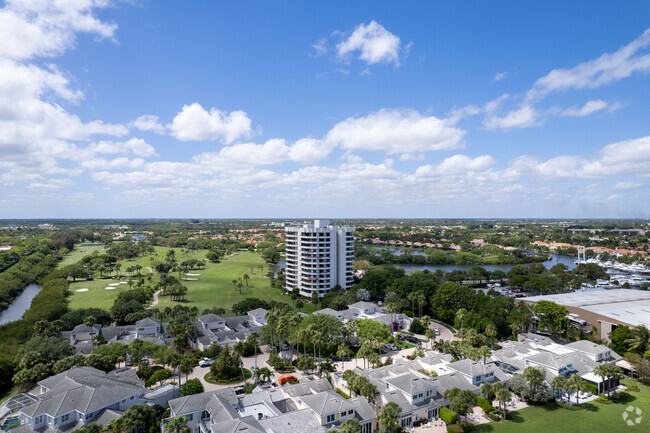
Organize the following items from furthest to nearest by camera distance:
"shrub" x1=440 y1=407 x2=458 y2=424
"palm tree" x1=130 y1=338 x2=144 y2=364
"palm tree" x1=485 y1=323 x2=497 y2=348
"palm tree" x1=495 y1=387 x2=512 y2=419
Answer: "palm tree" x1=485 y1=323 x2=497 y2=348 < "palm tree" x1=130 y1=338 x2=144 y2=364 < "palm tree" x1=495 y1=387 x2=512 y2=419 < "shrub" x1=440 y1=407 x2=458 y2=424

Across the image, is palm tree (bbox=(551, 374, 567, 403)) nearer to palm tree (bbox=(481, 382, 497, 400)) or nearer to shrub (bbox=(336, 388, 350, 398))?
palm tree (bbox=(481, 382, 497, 400))

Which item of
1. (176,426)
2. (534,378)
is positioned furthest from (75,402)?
(534,378)

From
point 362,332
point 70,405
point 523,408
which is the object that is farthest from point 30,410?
point 523,408

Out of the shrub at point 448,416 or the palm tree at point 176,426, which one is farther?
the shrub at point 448,416

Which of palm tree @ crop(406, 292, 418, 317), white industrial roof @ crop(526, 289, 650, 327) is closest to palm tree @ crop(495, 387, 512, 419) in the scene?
white industrial roof @ crop(526, 289, 650, 327)

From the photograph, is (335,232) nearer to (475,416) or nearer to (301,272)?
(301,272)

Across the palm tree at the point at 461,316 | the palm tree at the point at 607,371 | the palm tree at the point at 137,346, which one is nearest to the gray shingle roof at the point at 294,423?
the palm tree at the point at 137,346

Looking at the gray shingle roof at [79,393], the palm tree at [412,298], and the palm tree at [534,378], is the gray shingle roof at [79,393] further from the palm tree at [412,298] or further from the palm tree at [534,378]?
the palm tree at [412,298]

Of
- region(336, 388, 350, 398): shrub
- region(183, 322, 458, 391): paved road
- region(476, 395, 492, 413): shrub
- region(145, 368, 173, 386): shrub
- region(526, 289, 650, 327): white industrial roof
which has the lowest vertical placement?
region(183, 322, 458, 391): paved road
